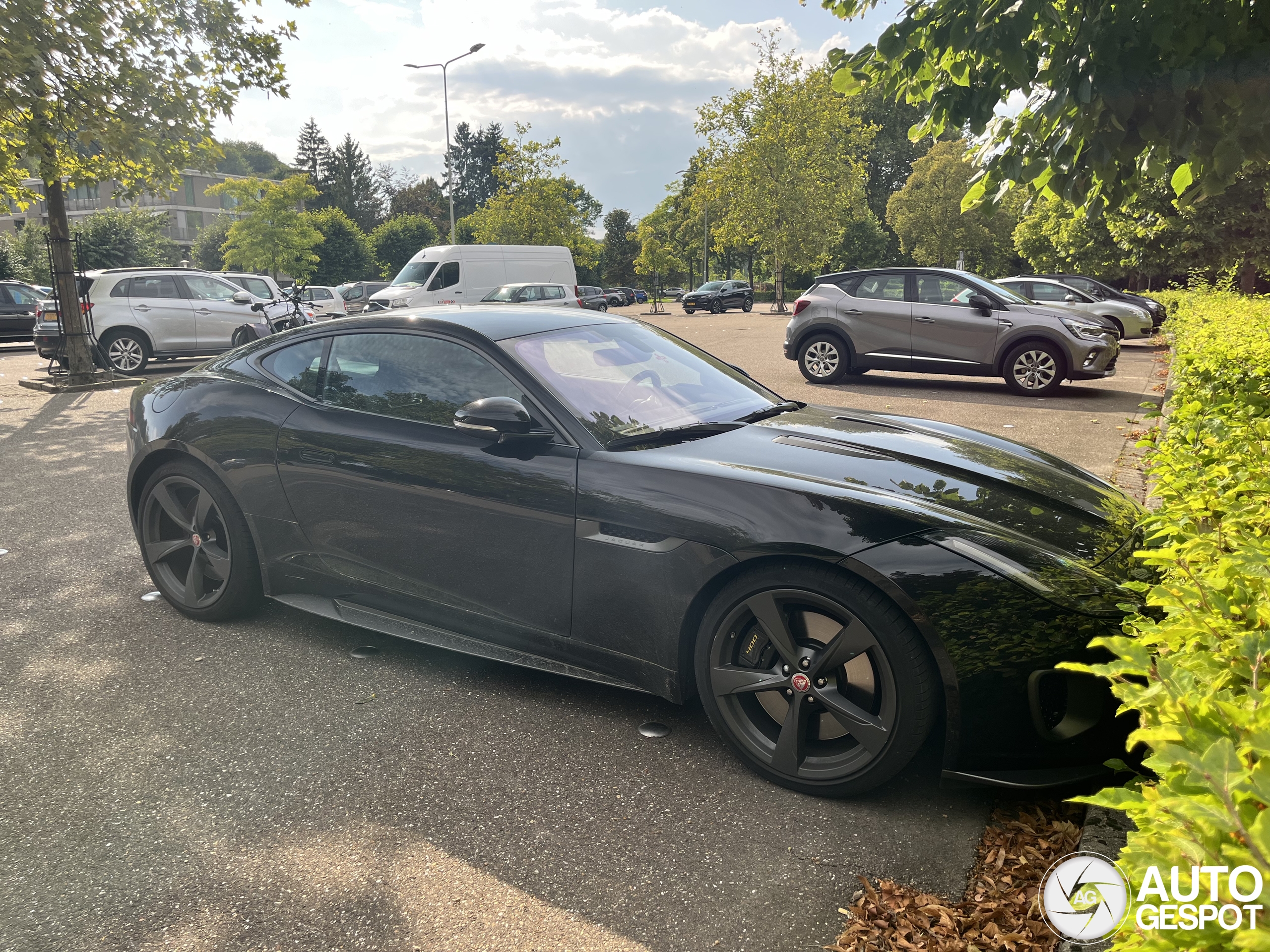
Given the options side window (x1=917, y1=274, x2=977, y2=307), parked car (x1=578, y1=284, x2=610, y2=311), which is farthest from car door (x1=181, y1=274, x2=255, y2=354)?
parked car (x1=578, y1=284, x2=610, y2=311)

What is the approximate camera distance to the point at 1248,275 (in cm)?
2753

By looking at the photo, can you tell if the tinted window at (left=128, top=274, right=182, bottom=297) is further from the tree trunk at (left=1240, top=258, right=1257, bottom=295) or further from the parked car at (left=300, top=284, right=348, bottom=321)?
the tree trunk at (left=1240, top=258, right=1257, bottom=295)

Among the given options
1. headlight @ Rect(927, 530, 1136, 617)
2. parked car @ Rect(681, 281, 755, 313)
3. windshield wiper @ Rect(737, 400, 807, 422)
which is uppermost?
windshield wiper @ Rect(737, 400, 807, 422)

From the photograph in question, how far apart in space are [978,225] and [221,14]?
49.4m

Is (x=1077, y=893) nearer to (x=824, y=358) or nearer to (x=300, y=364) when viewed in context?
(x=300, y=364)

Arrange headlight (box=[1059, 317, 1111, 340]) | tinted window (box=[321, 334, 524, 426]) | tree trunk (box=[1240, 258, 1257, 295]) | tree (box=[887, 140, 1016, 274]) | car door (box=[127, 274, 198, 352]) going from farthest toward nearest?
tree (box=[887, 140, 1016, 274]), tree trunk (box=[1240, 258, 1257, 295]), car door (box=[127, 274, 198, 352]), headlight (box=[1059, 317, 1111, 340]), tinted window (box=[321, 334, 524, 426])

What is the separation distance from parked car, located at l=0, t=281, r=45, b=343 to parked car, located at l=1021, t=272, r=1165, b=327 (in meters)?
25.2

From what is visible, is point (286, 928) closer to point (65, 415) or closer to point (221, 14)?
point (65, 415)

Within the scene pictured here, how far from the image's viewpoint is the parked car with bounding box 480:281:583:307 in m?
22.9

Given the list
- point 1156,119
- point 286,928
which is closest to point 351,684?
point 286,928

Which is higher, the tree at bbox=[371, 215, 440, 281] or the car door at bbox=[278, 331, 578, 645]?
the tree at bbox=[371, 215, 440, 281]

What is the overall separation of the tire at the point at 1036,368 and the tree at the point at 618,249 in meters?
80.2

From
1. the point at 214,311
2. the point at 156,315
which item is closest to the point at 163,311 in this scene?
the point at 156,315

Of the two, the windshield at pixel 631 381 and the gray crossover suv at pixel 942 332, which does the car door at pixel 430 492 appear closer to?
the windshield at pixel 631 381
